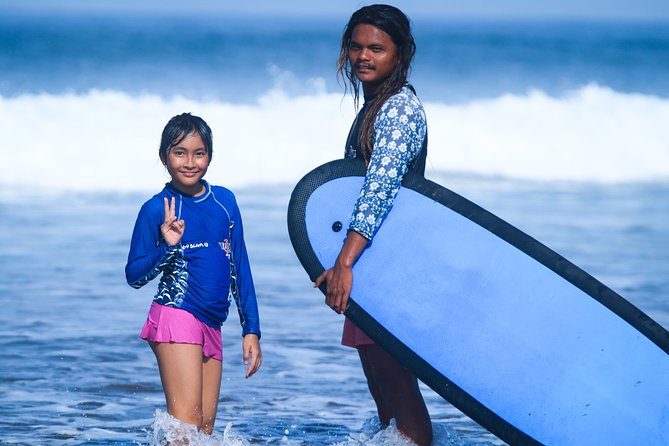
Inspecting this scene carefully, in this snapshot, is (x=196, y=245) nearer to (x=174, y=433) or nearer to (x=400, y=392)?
(x=174, y=433)

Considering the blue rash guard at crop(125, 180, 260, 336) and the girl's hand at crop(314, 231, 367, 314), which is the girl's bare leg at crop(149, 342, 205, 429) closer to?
the blue rash guard at crop(125, 180, 260, 336)

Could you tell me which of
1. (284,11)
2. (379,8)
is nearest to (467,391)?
(379,8)

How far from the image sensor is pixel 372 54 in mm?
3496

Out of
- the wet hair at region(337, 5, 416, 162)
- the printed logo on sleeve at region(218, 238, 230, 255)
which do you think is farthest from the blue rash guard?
the wet hair at region(337, 5, 416, 162)

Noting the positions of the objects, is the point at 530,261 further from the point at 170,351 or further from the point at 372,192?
the point at 170,351

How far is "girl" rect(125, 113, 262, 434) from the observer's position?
3.32m

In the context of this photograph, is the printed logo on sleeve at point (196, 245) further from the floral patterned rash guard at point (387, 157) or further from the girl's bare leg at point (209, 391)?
the floral patterned rash guard at point (387, 157)

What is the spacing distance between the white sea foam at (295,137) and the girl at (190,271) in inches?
424

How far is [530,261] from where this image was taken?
3.51 metres

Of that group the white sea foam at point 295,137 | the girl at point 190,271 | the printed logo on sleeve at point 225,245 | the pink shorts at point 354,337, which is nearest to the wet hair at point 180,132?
the girl at point 190,271

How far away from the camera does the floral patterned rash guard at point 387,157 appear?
338cm

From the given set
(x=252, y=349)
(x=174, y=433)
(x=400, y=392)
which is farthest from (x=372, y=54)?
(x=174, y=433)

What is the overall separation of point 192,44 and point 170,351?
22.7 metres

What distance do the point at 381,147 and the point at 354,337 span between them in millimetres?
714
